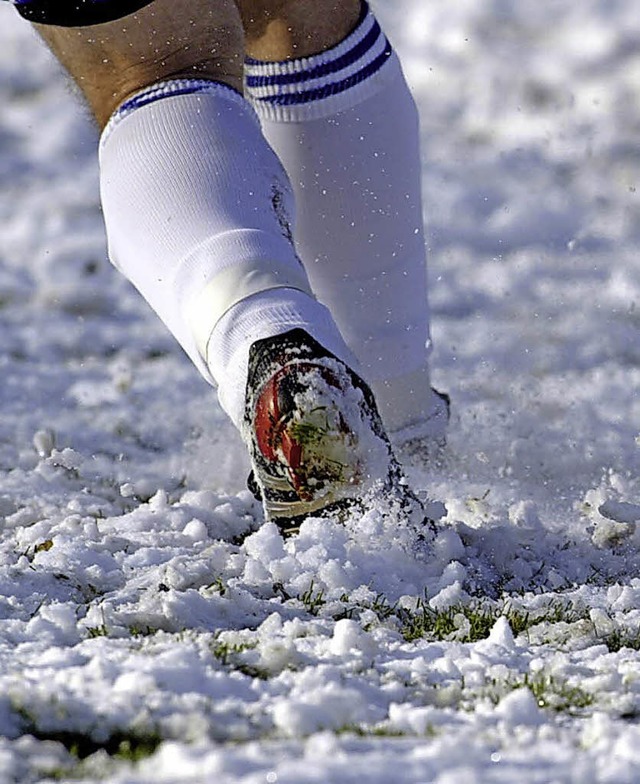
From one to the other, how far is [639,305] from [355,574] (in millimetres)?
2164

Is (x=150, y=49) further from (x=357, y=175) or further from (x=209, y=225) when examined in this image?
(x=357, y=175)

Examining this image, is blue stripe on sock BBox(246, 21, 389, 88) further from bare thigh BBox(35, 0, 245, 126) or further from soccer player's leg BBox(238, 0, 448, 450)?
bare thigh BBox(35, 0, 245, 126)

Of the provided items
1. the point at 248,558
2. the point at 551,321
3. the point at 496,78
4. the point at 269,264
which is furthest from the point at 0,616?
the point at 496,78

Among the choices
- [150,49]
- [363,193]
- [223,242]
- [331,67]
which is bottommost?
[223,242]

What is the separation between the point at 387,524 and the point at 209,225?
1.56 feet

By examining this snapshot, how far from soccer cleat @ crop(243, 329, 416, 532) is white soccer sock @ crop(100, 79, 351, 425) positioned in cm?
4

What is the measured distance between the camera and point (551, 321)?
362cm

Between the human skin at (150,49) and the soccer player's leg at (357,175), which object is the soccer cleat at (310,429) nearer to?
the human skin at (150,49)

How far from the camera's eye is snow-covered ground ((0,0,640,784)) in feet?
3.94

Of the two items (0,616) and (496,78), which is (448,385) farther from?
(496,78)

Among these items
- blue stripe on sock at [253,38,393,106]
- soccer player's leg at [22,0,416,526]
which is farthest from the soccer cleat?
blue stripe on sock at [253,38,393,106]

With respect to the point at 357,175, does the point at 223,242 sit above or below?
below

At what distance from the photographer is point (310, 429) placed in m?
1.68

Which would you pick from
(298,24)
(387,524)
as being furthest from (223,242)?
(298,24)
